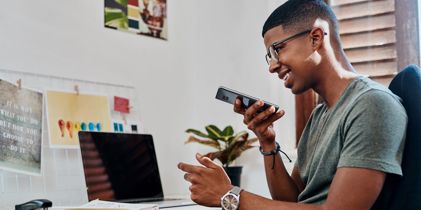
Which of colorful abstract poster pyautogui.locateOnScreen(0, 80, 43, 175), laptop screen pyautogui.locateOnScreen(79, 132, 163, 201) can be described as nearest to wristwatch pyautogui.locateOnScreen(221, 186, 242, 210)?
laptop screen pyautogui.locateOnScreen(79, 132, 163, 201)

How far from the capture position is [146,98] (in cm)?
215

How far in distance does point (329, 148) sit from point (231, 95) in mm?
344

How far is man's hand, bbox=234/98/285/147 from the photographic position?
1351 mm

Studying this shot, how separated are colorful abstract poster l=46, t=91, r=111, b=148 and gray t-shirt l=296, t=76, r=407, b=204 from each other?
948 millimetres

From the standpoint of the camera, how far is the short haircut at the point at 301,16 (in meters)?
1.29

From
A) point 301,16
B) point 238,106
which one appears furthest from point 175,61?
point 301,16

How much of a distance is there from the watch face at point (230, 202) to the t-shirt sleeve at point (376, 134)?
9.7 inches

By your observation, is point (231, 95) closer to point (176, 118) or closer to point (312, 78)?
point (312, 78)

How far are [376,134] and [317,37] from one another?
34 centimetres

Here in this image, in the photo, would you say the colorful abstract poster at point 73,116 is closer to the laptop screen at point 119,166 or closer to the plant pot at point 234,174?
the laptop screen at point 119,166

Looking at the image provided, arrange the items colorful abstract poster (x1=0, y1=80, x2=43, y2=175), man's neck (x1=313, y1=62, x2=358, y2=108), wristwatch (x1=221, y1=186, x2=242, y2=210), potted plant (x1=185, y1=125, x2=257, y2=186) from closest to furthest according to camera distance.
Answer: wristwatch (x1=221, y1=186, x2=242, y2=210), man's neck (x1=313, y1=62, x2=358, y2=108), colorful abstract poster (x1=0, y1=80, x2=43, y2=175), potted plant (x1=185, y1=125, x2=257, y2=186)

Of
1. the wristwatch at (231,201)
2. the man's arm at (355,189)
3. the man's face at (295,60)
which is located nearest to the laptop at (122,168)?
the wristwatch at (231,201)

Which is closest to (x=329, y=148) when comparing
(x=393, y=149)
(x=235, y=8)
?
(x=393, y=149)

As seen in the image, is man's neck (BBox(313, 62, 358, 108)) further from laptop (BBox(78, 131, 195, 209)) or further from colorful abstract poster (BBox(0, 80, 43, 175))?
colorful abstract poster (BBox(0, 80, 43, 175))
